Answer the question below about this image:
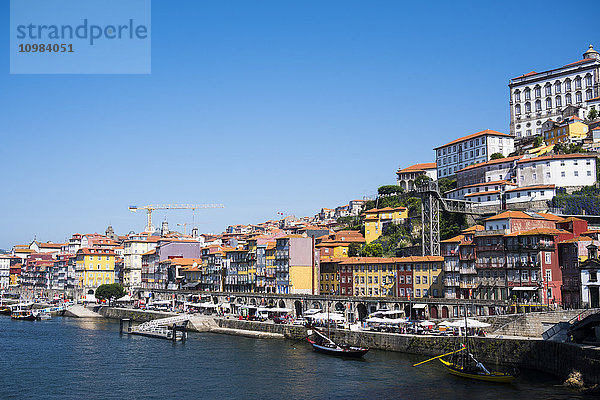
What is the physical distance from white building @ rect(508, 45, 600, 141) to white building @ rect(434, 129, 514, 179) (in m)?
14.9

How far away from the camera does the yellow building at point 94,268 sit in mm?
173000

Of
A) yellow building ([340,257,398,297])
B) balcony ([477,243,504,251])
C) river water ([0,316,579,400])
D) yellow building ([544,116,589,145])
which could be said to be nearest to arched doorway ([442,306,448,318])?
balcony ([477,243,504,251])

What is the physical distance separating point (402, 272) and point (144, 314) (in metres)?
46.7

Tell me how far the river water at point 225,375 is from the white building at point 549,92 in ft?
308

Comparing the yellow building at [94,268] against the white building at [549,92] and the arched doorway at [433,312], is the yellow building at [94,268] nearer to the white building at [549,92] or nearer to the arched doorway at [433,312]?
the white building at [549,92]

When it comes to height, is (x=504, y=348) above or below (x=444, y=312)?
below

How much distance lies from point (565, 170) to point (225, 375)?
6744 centimetres

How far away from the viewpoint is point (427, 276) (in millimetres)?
83250

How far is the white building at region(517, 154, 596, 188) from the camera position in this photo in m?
98.4

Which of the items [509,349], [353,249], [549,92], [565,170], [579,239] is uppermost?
[549,92]

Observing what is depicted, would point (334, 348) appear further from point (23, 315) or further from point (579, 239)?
point (23, 315)

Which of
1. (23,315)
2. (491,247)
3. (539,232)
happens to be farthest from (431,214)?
(23,315)

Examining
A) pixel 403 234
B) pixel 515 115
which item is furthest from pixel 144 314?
pixel 515 115

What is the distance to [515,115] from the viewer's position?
14962cm
